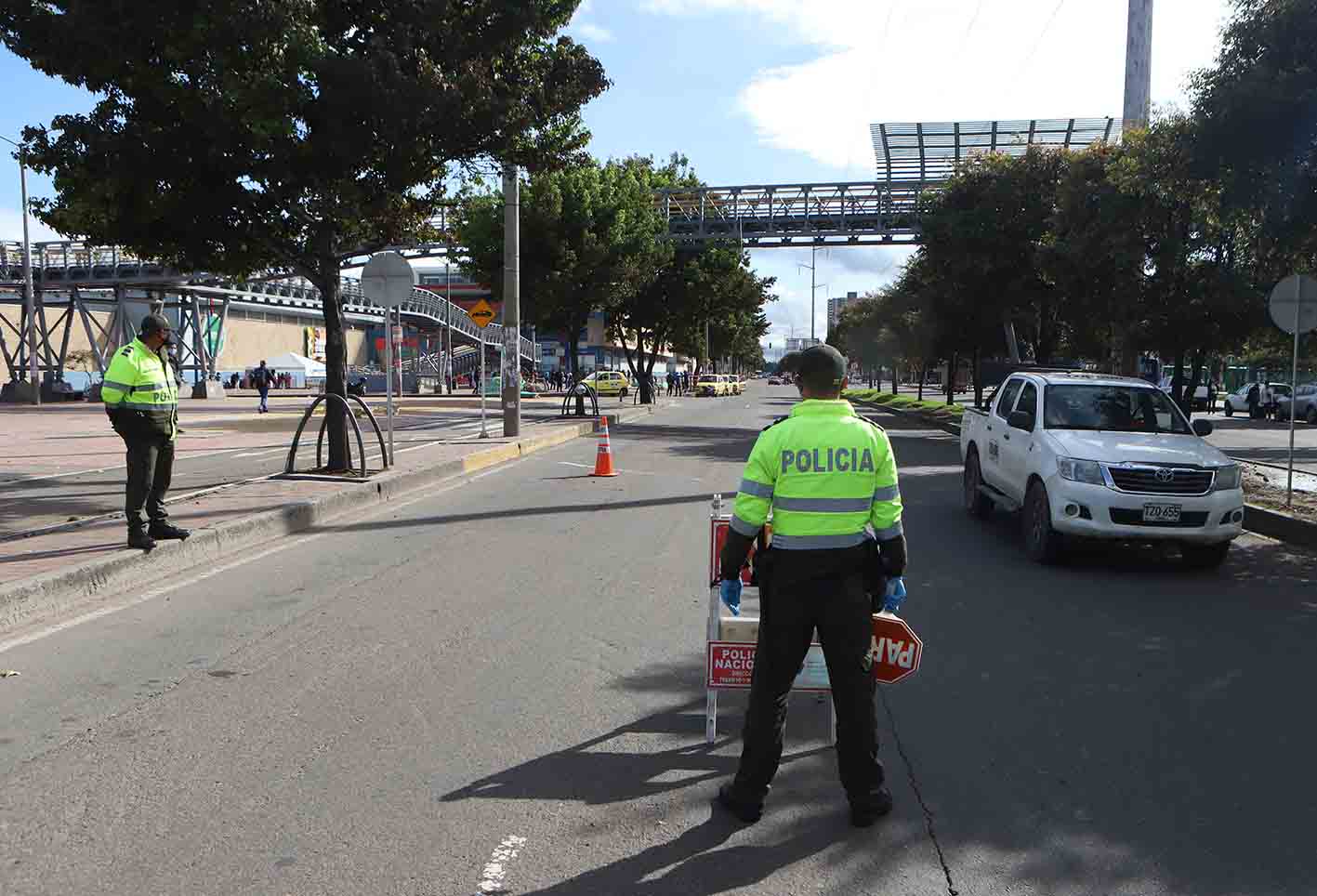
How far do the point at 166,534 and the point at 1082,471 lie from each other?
7706mm

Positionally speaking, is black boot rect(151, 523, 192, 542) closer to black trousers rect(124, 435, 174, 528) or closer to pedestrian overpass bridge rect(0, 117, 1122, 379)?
black trousers rect(124, 435, 174, 528)

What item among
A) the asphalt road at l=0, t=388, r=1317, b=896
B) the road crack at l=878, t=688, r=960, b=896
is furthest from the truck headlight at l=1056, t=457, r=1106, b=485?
the road crack at l=878, t=688, r=960, b=896

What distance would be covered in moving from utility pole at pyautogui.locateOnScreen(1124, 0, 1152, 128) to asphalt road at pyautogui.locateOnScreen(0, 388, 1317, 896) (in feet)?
→ 66.6

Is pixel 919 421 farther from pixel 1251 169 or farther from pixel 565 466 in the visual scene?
pixel 1251 169

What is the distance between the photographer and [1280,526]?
11.5 meters

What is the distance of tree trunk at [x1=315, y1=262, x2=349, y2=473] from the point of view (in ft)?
46.7

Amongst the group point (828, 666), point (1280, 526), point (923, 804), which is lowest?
point (923, 804)

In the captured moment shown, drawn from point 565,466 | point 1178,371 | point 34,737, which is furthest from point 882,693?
point 1178,371

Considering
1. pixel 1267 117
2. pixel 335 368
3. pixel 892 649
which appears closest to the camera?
pixel 892 649

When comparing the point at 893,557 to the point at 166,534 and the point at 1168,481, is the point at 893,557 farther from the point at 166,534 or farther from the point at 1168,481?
the point at 166,534

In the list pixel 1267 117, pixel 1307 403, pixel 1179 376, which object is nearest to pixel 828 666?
pixel 1267 117

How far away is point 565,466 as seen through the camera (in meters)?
18.2

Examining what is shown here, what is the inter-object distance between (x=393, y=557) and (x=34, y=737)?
464 centimetres

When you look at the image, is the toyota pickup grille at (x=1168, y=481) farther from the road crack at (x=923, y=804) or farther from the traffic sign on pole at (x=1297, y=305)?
the traffic sign on pole at (x=1297, y=305)
